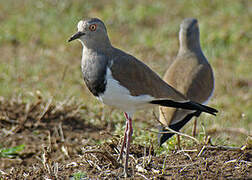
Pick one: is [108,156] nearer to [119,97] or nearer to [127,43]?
[119,97]

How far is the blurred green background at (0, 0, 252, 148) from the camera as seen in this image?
6.75 m

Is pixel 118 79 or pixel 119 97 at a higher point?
pixel 118 79

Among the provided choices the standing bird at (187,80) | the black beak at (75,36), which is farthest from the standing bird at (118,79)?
the standing bird at (187,80)

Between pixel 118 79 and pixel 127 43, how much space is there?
532 cm

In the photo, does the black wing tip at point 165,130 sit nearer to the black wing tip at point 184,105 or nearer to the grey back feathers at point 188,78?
the grey back feathers at point 188,78

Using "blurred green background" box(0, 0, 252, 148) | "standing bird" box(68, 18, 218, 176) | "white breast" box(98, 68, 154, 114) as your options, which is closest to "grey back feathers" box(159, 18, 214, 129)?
"standing bird" box(68, 18, 218, 176)

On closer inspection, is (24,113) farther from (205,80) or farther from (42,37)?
(42,37)

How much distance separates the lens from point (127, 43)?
8.88 metres

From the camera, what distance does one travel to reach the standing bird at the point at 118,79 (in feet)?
11.8

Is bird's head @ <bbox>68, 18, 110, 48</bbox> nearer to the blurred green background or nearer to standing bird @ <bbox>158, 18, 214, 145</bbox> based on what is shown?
standing bird @ <bbox>158, 18, 214, 145</bbox>

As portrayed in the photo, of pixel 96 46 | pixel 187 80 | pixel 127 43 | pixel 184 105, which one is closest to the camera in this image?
pixel 96 46

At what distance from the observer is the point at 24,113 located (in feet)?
18.2

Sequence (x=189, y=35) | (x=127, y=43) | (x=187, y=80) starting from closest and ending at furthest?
(x=187, y=80) < (x=189, y=35) < (x=127, y=43)

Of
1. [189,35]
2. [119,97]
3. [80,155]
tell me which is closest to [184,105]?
[119,97]
